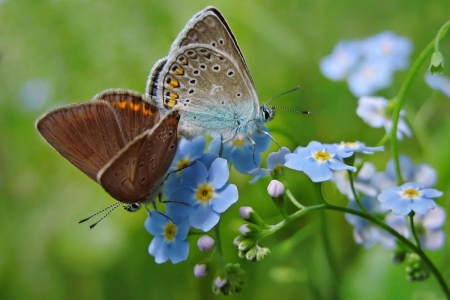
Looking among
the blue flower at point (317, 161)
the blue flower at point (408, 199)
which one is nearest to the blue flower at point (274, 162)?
the blue flower at point (317, 161)

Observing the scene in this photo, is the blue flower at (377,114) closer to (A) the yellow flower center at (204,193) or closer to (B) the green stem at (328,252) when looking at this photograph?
→ (B) the green stem at (328,252)

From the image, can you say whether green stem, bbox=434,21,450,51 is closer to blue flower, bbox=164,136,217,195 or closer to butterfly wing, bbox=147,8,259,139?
butterfly wing, bbox=147,8,259,139

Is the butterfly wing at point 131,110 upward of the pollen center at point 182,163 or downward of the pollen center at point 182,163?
upward

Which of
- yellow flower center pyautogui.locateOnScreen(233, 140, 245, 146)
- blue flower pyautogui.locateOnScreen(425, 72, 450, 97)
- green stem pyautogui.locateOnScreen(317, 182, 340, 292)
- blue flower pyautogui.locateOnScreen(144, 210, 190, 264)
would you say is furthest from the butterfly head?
blue flower pyautogui.locateOnScreen(425, 72, 450, 97)

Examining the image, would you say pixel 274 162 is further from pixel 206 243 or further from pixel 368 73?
pixel 368 73

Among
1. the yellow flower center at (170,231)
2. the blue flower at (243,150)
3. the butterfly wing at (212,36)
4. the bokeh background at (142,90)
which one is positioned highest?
the butterfly wing at (212,36)

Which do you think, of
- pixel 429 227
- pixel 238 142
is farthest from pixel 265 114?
pixel 429 227
